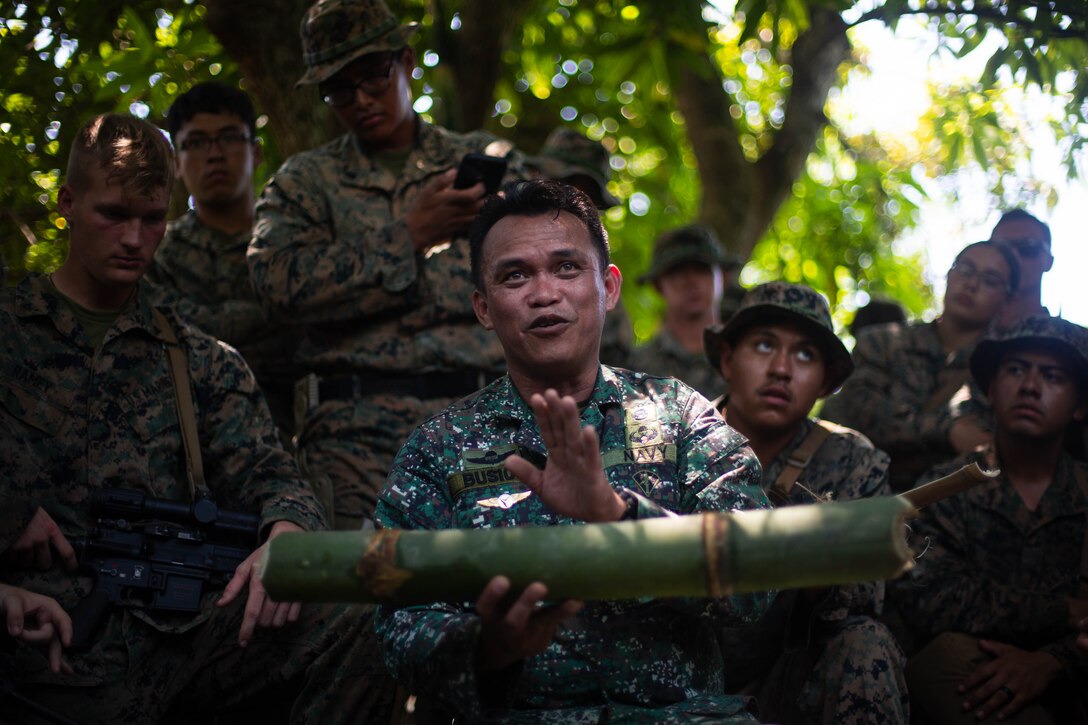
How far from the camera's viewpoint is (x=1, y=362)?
4.37 m

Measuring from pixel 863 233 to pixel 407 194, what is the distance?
7879 millimetres

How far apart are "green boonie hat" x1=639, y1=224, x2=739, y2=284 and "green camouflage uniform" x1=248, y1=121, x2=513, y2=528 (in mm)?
3452

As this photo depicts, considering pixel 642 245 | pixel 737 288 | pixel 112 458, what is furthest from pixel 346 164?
pixel 642 245

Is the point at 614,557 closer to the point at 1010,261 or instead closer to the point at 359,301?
the point at 359,301

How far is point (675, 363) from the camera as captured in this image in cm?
871

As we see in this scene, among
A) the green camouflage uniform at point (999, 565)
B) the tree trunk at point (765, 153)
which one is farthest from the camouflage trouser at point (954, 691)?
the tree trunk at point (765, 153)

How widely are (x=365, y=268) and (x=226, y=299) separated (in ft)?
4.04

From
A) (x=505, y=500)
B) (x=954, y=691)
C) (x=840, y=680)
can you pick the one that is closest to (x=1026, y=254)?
(x=954, y=691)

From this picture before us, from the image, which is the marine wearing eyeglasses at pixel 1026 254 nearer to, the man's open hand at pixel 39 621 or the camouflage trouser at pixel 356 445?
the camouflage trouser at pixel 356 445

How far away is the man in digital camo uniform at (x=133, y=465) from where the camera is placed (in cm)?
413

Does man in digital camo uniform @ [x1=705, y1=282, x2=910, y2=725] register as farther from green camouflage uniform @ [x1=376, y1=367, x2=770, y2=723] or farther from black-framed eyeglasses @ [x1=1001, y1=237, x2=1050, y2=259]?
black-framed eyeglasses @ [x1=1001, y1=237, x2=1050, y2=259]

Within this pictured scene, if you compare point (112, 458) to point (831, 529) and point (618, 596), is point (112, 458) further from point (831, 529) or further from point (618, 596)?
point (831, 529)

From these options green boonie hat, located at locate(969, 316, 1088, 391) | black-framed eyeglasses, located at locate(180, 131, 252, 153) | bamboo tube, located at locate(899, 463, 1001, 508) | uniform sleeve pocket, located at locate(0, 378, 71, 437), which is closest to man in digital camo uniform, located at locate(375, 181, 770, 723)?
bamboo tube, located at locate(899, 463, 1001, 508)

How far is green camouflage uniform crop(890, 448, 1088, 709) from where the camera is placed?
5.15 m
